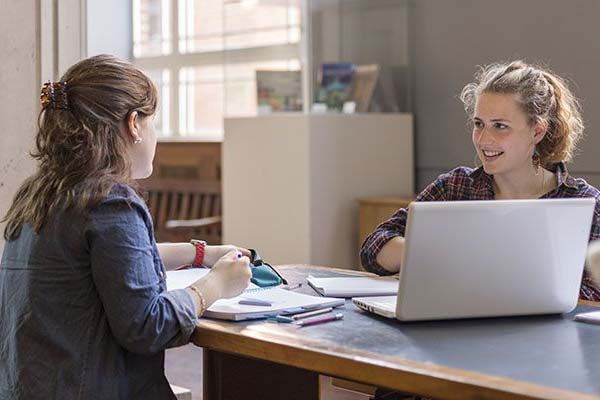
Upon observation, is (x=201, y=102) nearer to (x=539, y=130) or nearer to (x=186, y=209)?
(x=186, y=209)

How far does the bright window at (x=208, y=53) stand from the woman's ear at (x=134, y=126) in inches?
157

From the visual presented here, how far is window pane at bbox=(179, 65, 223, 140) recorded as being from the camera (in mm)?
7267

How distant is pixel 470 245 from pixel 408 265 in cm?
13

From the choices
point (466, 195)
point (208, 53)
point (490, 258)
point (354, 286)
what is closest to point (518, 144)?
point (466, 195)

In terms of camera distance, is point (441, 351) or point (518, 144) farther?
point (518, 144)

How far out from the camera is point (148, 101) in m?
2.12

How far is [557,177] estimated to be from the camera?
2805 millimetres

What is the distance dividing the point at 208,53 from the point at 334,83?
171cm

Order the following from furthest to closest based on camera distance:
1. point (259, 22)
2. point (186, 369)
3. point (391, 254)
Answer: point (259, 22) < point (186, 369) < point (391, 254)

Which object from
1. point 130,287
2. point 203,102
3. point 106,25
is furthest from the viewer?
point 203,102

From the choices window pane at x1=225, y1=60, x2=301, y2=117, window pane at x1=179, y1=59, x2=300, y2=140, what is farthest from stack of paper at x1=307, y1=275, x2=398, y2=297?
window pane at x1=179, y1=59, x2=300, y2=140

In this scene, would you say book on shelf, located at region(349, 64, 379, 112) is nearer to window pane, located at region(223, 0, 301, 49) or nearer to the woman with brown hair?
window pane, located at region(223, 0, 301, 49)

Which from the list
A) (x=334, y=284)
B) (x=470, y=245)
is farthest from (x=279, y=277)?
(x=470, y=245)

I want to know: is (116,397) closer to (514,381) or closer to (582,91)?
(514,381)
